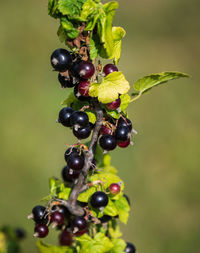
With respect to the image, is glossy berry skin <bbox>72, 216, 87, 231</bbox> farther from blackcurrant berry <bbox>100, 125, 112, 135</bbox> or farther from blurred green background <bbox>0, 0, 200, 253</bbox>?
blurred green background <bbox>0, 0, 200, 253</bbox>

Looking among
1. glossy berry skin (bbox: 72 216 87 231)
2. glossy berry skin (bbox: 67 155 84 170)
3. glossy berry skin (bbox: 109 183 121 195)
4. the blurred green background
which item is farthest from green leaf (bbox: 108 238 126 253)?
the blurred green background

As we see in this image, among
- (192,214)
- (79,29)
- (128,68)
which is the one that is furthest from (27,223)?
(128,68)

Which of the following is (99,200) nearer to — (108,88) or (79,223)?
(79,223)

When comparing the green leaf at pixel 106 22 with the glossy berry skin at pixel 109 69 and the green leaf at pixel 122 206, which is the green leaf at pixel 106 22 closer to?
the glossy berry skin at pixel 109 69

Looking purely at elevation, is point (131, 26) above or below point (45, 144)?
above

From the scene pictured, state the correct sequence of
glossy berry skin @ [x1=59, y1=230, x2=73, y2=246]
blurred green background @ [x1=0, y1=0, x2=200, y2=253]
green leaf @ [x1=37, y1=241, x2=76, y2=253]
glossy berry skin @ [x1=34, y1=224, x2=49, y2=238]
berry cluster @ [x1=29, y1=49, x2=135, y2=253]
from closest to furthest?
berry cluster @ [x1=29, y1=49, x2=135, y2=253], glossy berry skin @ [x1=34, y1=224, x2=49, y2=238], green leaf @ [x1=37, y1=241, x2=76, y2=253], glossy berry skin @ [x1=59, y1=230, x2=73, y2=246], blurred green background @ [x1=0, y1=0, x2=200, y2=253]

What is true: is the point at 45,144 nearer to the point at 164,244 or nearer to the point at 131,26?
the point at 164,244
